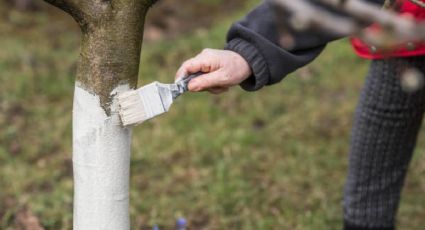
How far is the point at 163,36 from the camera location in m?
5.01

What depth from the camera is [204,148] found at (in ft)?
10.6

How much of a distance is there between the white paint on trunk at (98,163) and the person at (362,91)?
0.20 meters

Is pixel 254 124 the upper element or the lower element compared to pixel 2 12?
lower

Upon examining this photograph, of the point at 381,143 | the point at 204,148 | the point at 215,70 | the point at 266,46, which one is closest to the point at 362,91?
the point at 381,143

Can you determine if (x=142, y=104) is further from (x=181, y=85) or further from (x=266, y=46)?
(x=266, y=46)

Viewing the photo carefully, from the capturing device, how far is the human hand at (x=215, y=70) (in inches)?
58.7

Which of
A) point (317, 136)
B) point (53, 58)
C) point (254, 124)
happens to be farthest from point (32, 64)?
point (317, 136)

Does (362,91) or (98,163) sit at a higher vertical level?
(362,91)

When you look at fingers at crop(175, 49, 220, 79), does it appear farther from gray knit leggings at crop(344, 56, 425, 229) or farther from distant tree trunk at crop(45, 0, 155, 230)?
Answer: gray knit leggings at crop(344, 56, 425, 229)

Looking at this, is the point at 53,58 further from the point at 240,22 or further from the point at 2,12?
the point at 240,22

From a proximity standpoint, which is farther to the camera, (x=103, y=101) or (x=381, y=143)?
(x=381, y=143)

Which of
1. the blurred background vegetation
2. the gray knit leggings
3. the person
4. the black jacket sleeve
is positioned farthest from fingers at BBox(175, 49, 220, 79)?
the blurred background vegetation

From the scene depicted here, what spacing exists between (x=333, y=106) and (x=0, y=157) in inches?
71.8

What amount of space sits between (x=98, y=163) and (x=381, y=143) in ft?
3.55
